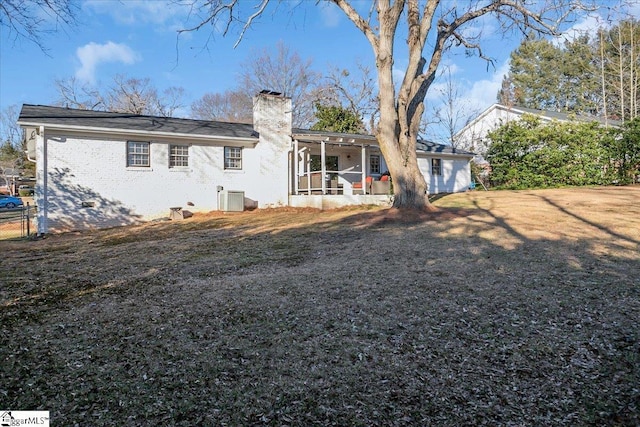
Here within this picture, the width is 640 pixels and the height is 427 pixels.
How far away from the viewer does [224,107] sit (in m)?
35.8

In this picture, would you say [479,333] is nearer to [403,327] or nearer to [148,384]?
[403,327]

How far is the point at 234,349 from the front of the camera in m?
3.12

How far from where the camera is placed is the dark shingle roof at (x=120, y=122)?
11845mm

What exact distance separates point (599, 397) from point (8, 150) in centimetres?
5256

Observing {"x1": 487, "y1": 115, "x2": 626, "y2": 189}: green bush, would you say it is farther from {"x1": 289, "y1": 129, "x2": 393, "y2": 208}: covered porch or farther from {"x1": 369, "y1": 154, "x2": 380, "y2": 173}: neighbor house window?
{"x1": 289, "y1": 129, "x2": 393, "y2": 208}: covered porch

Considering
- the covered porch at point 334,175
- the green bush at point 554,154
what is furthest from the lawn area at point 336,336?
the green bush at point 554,154

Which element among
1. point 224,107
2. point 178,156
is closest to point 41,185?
point 178,156

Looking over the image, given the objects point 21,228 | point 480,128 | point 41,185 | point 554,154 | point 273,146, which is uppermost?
point 480,128

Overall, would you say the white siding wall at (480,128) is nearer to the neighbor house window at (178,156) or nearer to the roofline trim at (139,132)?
the roofline trim at (139,132)

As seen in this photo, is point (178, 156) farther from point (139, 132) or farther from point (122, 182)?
point (122, 182)

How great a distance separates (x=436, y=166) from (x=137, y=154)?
14316 mm

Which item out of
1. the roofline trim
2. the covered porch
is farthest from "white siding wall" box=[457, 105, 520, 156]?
the roofline trim

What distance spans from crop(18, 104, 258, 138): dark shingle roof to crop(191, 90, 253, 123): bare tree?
18.9m

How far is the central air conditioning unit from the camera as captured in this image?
555 inches
